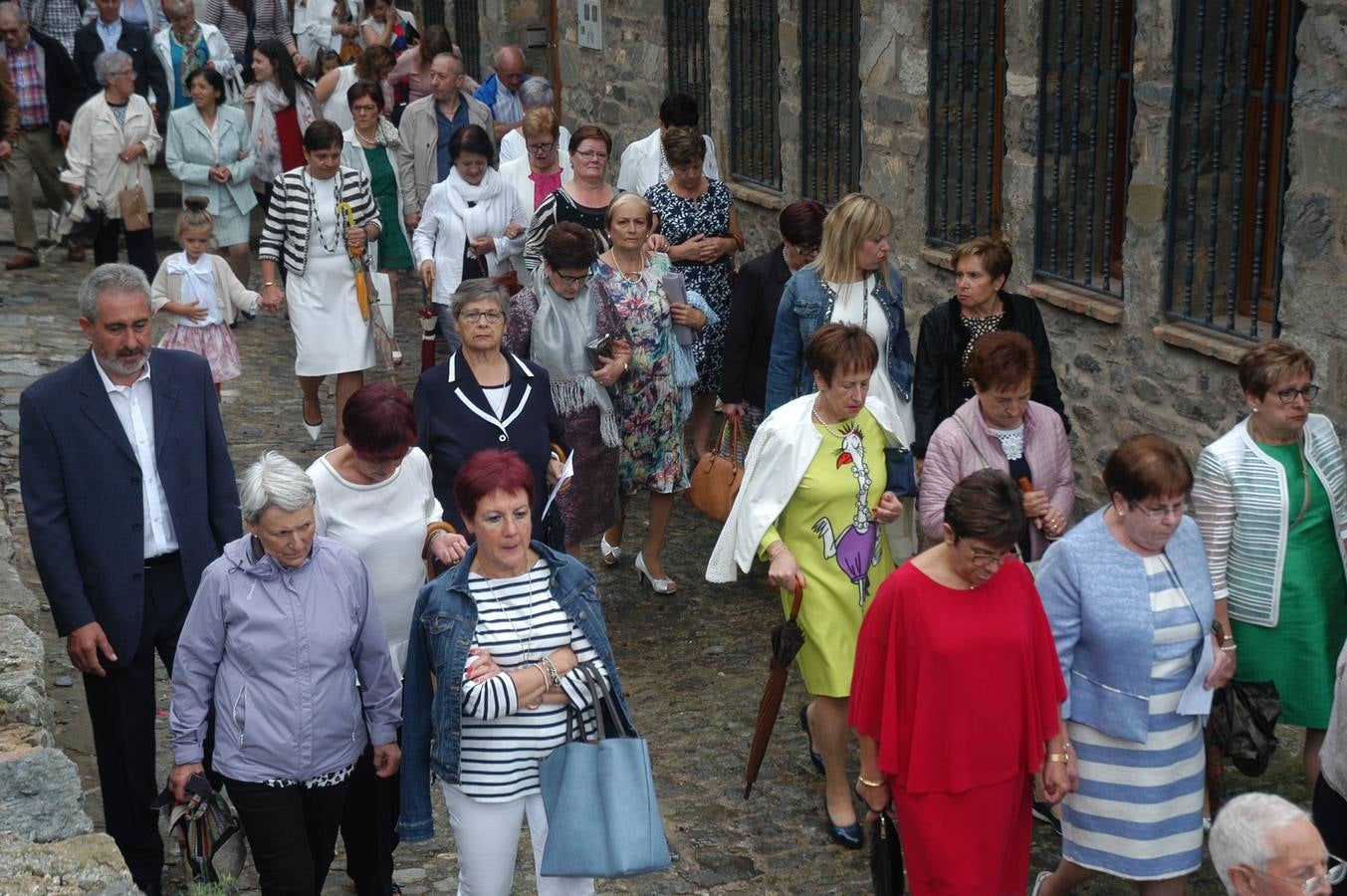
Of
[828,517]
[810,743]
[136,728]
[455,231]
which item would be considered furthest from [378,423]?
[455,231]

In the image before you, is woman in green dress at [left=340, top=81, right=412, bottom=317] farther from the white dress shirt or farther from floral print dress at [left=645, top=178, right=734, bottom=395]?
the white dress shirt

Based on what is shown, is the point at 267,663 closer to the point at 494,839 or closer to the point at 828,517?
the point at 494,839

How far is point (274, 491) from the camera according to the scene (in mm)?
4703

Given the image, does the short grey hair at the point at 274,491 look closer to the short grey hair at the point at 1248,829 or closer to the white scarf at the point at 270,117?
the short grey hair at the point at 1248,829

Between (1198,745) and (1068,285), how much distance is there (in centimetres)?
381

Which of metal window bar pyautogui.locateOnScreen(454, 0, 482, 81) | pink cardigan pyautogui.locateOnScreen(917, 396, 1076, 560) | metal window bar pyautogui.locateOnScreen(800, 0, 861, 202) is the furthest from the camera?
metal window bar pyautogui.locateOnScreen(454, 0, 482, 81)

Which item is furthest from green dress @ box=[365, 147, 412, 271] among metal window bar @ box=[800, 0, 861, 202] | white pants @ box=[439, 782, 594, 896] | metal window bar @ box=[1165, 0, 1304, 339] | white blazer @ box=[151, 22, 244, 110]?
white pants @ box=[439, 782, 594, 896]

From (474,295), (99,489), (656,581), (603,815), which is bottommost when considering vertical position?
(656,581)

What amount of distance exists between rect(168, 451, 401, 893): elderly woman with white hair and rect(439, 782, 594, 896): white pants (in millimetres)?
412

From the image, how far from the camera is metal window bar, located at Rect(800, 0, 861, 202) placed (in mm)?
10422

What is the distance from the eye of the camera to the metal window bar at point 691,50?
12.5 m

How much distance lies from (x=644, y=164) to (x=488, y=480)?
18.0 feet

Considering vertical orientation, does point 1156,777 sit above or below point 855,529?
below

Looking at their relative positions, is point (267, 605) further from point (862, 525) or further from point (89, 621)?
point (862, 525)
